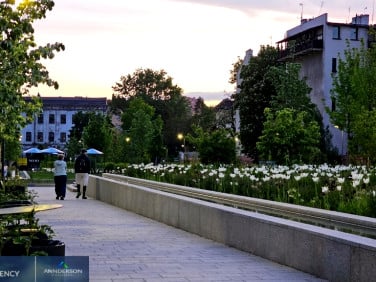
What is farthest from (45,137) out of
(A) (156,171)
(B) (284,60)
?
(A) (156,171)

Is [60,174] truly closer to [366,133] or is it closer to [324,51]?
[366,133]

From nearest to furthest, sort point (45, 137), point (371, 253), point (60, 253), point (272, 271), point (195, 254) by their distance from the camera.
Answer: point (60, 253)
point (371, 253)
point (272, 271)
point (195, 254)
point (45, 137)

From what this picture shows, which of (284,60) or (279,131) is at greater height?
(284,60)

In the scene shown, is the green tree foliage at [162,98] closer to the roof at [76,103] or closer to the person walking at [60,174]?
the roof at [76,103]

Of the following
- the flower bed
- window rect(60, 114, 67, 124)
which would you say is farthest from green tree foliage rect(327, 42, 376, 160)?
window rect(60, 114, 67, 124)

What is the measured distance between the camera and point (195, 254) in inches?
468

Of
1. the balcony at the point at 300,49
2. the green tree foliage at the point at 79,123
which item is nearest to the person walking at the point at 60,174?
the balcony at the point at 300,49

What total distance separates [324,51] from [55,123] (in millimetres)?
80852

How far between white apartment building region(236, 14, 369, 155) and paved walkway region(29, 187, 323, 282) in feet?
190

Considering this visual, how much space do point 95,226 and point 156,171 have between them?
11.8 metres

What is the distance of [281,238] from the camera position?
419 inches

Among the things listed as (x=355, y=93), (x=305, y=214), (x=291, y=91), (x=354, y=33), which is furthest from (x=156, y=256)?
(x=354, y=33)

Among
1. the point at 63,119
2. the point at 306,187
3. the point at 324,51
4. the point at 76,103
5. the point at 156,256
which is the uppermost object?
the point at 324,51

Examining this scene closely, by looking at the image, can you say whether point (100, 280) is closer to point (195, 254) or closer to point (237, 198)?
point (195, 254)
